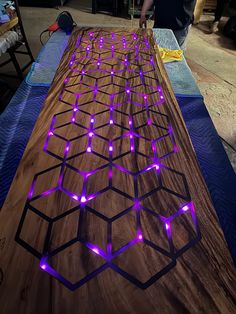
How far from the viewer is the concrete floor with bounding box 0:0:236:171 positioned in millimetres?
2072

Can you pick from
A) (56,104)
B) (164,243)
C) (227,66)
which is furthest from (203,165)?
(227,66)

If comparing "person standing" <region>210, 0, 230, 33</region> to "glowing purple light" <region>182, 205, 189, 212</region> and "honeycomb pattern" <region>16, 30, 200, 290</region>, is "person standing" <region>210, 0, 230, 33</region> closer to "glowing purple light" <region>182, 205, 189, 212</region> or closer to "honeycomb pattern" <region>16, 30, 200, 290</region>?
"honeycomb pattern" <region>16, 30, 200, 290</region>

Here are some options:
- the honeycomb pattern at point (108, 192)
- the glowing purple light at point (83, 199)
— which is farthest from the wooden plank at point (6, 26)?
the glowing purple light at point (83, 199)

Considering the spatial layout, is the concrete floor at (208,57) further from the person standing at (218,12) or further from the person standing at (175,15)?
the person standing at (175,15)

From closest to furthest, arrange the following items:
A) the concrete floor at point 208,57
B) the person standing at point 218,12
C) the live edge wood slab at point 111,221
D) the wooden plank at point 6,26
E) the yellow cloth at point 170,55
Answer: the live edge wood slab at point 111,221 → the yellow cloth at point 170,55 → the wooden plank at point 6,26 → the concrete floor at point 208,57 → the person standing at point 218,12

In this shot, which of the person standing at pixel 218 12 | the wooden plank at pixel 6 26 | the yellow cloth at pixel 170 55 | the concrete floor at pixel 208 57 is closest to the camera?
the yellow cloth at pixel 170 55

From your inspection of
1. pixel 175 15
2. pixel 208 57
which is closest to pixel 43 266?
pixel 175 15

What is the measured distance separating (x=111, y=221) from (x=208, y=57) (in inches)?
124

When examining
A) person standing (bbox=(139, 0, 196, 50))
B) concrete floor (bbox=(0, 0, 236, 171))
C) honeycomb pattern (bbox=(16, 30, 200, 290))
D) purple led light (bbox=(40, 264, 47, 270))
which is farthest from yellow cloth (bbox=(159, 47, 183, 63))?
purple led light (bbox=(40, 264, 47, 270))

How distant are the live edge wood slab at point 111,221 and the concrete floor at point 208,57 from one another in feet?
3.69

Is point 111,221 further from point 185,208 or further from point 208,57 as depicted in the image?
point 208,57

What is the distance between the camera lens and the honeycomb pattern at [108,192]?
0.56 m

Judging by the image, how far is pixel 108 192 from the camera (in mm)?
690

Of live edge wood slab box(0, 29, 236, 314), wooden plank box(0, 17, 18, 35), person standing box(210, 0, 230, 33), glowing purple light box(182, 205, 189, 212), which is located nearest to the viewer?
Answer: live edge wood slab box(0, 29, 236, 314)
